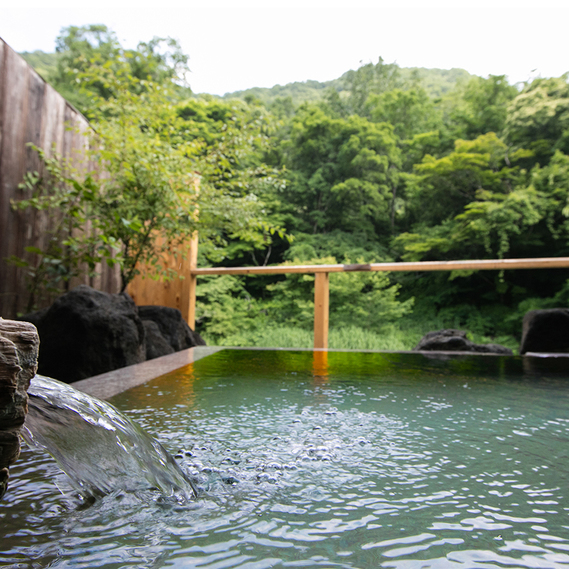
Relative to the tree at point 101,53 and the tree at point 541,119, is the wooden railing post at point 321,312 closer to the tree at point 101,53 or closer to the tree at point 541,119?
the tree at point 541,119

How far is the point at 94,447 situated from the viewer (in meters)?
0.85

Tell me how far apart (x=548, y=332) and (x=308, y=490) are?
3.26m

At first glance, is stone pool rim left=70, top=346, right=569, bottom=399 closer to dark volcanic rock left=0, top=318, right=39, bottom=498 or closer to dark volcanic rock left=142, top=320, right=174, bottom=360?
dark volcanic rock left=142, top=320, right=174, bottom=360

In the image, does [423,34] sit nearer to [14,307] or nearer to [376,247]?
[376,247]

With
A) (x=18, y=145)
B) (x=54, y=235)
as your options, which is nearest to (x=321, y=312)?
(x=54, y=235)

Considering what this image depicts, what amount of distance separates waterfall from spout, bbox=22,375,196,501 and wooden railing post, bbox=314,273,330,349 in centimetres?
277

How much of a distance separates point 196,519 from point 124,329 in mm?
1842

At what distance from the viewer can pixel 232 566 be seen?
0.56 m

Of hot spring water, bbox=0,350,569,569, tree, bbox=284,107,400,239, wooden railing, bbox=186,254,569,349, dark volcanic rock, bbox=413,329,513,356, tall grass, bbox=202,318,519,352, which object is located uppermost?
tree, bbox=284,107,400,239

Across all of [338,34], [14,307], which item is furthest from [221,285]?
[338,34]

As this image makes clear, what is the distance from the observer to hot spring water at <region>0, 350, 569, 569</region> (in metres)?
0.60

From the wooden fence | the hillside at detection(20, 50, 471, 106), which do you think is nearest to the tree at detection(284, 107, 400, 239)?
the hillside at detection(20, 50, 471, 106)

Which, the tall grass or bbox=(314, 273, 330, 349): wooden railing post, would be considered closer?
bbox=(314, 273, 330, 349): wooden railing post

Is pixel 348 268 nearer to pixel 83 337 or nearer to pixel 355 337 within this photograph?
pixel 83 337
